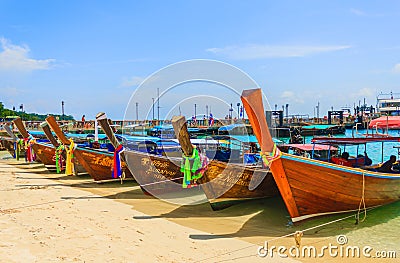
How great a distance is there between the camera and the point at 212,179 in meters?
9.21

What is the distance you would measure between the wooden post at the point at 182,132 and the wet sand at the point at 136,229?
5.40 ft

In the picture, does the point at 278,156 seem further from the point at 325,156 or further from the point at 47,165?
the point at 47,165

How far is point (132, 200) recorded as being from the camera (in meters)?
11.0

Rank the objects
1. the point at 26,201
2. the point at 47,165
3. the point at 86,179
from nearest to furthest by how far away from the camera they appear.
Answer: the point at 26,201, the point at 86,179, the point at 47,165

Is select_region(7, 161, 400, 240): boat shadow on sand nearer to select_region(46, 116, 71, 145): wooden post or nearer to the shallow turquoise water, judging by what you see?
the shallow turquoise water

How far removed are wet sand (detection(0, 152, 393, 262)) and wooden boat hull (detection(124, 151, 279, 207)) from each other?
1.29 feet

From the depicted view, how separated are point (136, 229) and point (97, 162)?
636 cm

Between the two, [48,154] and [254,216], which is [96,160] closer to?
[48,154]

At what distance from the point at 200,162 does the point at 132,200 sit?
320cm

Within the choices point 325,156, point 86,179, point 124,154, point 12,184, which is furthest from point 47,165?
point 325,156

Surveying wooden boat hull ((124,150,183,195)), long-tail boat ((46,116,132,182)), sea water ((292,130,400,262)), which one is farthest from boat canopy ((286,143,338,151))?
long-tail boat ((46,116,132,182))

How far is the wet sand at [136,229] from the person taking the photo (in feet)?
19.7

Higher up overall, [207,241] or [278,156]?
[278,156]

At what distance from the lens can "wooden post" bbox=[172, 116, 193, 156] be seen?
8.13 meters
